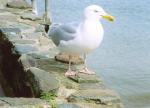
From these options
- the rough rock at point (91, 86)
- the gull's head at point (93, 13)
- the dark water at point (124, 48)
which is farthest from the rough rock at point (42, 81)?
the dark water at point (124, 48)

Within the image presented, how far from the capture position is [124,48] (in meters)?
13.0

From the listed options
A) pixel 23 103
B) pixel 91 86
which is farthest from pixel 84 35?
pixel 23 103

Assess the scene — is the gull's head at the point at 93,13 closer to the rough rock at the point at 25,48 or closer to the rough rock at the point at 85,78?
the rough rock at the point at 85,78

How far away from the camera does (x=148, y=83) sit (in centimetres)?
1034

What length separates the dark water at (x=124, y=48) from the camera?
10125 mm

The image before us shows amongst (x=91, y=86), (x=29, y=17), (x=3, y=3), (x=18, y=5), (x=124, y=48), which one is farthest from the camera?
(x=124, y=48)

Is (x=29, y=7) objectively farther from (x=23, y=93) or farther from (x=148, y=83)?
(x=23, y=93)

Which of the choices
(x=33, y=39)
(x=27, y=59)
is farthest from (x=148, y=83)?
(x=27, y=59)

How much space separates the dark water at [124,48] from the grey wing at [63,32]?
13.3ft

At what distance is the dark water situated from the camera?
10.1 meters

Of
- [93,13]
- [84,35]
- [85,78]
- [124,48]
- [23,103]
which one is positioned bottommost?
[124,48]

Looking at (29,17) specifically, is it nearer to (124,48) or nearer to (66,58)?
(66,58)

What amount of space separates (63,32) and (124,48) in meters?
7.78

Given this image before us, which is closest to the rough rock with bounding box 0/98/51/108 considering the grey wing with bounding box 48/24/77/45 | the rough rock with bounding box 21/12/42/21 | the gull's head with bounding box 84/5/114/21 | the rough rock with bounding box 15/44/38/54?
the grey wing with bounding box 48/24/77/45
